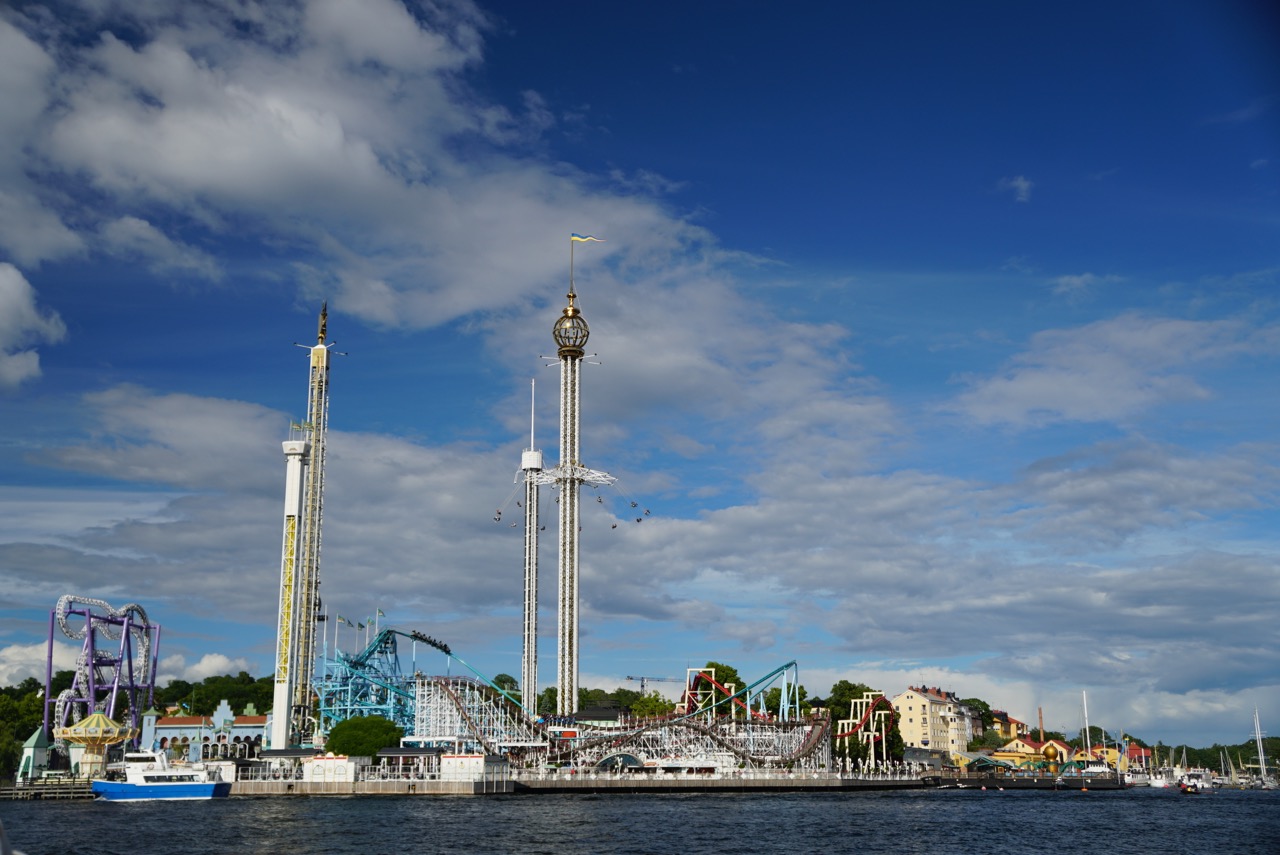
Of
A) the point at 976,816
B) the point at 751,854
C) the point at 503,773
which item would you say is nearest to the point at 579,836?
the point at 751,854

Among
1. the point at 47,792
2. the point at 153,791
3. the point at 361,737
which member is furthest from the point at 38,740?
the point at 361,737

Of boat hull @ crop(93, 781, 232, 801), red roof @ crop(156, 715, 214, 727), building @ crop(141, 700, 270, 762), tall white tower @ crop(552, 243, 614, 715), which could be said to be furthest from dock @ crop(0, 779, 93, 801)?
tall white tower @ crop(552, 243, 614, 715)

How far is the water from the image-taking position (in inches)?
2511

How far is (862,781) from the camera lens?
13875cm

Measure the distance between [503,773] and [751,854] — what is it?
63096 millimetres

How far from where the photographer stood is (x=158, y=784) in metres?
108

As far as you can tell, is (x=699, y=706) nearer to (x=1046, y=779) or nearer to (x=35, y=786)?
(x=1046, y=779)

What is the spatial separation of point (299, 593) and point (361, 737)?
72.4ft

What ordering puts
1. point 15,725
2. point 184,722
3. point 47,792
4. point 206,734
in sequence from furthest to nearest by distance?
point 184,722, point 206,734, point 15,725, point 47,792

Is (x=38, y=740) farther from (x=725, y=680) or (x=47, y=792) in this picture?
(x=725, y=680)

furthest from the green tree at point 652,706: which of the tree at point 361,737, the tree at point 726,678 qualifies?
the tree at point 361,737

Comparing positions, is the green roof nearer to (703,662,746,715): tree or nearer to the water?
the water

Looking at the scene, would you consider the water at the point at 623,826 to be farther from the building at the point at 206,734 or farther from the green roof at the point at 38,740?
the building at the point at 206,734

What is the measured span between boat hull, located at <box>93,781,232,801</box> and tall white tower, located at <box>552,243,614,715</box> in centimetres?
5030
